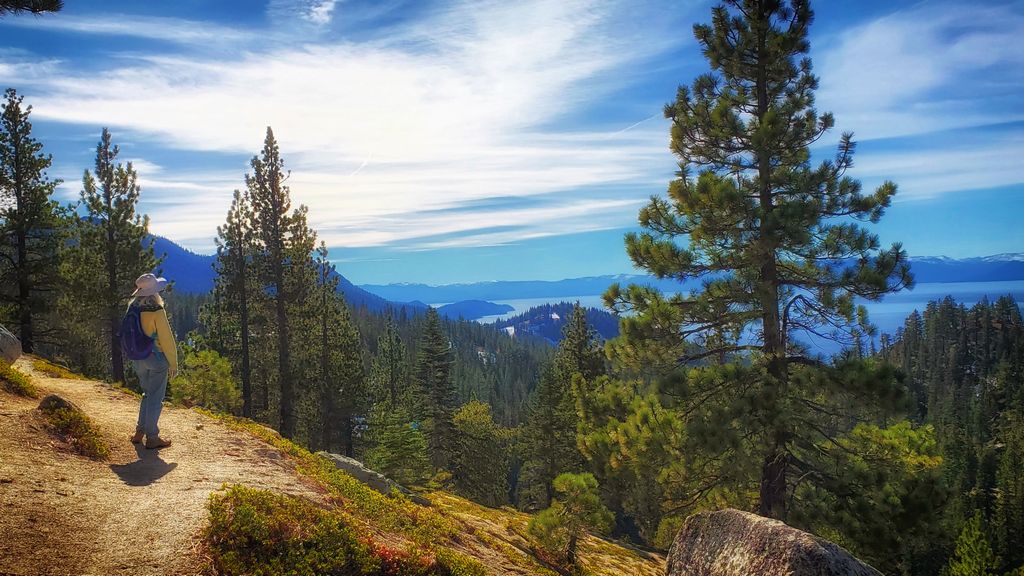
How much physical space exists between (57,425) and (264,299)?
56.8ft

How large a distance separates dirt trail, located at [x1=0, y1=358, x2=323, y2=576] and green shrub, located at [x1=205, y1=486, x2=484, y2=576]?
0.30 m

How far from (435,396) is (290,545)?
109ft

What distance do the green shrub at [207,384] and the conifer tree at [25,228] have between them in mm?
6734

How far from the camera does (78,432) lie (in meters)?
8.85

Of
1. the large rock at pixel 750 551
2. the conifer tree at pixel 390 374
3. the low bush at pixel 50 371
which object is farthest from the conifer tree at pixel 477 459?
the large rock at pixel 750 551

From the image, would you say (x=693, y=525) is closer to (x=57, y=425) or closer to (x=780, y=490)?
(x=780, y=490)

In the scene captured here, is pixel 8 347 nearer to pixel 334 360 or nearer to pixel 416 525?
pixel 416 525

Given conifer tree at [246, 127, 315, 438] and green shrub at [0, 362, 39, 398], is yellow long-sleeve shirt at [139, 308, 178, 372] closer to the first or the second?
green shrub at [0, 362, 39, 398]

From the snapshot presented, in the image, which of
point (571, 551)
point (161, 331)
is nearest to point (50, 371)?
point (161, 331)

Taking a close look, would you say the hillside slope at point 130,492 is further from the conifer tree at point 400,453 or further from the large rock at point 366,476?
the conifer tree at point 400,453

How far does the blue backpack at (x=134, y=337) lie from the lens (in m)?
8.77

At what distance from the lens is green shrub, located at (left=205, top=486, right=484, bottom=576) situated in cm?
584

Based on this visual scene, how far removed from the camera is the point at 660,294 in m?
12.0

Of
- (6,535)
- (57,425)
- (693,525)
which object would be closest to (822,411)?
(693,525)
